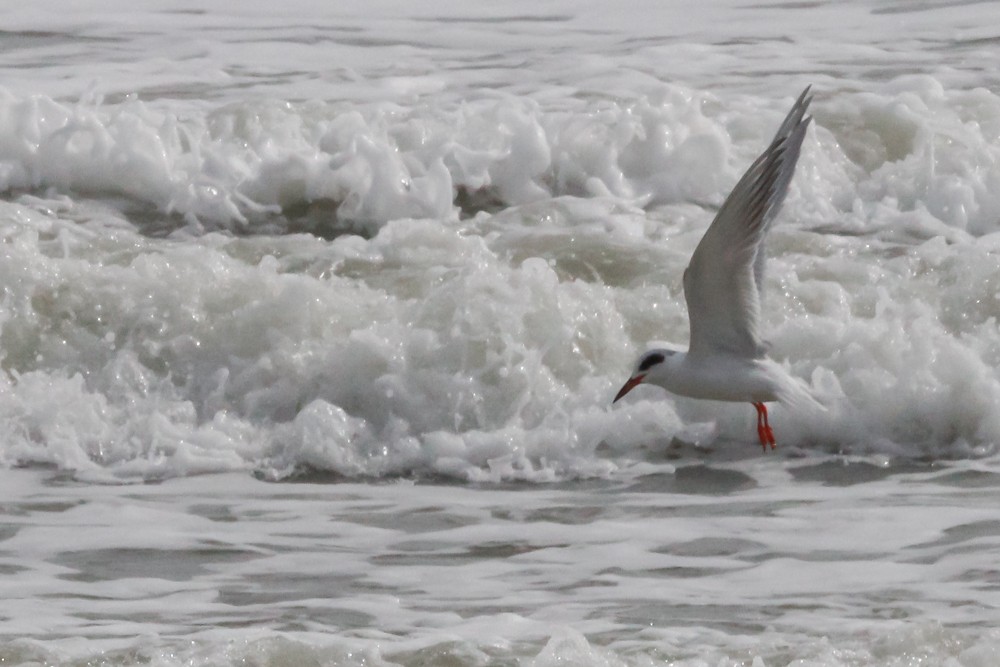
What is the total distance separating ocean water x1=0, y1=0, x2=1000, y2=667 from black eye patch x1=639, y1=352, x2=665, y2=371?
0.49 meters

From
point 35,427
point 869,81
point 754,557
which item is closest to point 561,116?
point 869,81

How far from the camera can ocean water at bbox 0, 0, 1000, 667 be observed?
17.6 ft

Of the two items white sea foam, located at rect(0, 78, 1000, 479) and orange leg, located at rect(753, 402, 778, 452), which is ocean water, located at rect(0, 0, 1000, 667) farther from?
orange leg, located at rect(753, 402, 778, 452)

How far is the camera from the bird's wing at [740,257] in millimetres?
5844

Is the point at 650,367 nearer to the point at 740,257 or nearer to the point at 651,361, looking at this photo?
the point at 651,361

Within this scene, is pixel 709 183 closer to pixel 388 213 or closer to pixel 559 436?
pixel 388 213

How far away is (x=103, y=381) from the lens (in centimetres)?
767

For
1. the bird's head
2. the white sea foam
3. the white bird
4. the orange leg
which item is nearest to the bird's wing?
the white bird

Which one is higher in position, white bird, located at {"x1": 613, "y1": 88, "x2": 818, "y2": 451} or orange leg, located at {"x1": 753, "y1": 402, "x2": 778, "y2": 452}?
white bird, located at {"x1": 613, "y1": 88, "x2": 818, "y2": 451}

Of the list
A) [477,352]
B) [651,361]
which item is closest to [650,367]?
[651,361]

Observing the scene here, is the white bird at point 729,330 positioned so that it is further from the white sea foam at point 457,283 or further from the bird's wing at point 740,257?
the white sea foam at point 457,283

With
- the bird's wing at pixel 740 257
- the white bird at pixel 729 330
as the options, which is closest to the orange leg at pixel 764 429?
the white bird at pixel 729 330

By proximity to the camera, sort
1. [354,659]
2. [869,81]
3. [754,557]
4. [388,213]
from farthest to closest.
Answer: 1. [869,81]
2. [388,213]
3. [754,557]
4. [354,659]

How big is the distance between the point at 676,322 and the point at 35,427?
113 inches
